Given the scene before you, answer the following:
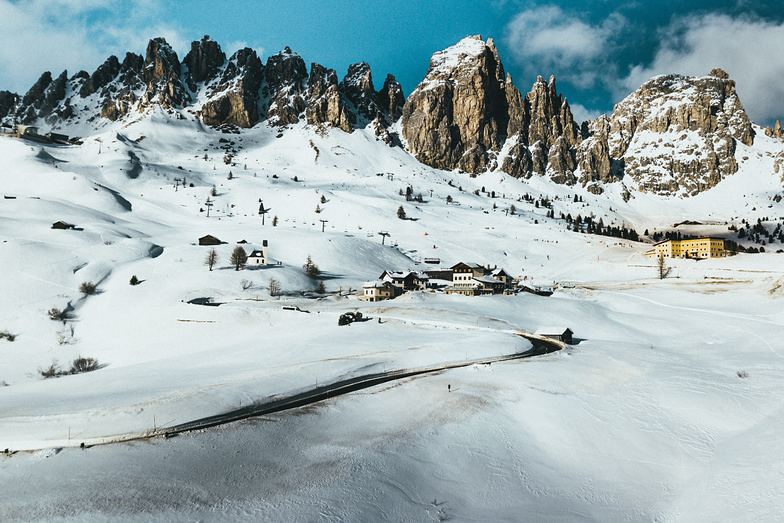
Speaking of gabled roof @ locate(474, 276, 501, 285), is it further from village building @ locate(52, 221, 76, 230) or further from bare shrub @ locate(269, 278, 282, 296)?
village building @ locate(52, 221, 76, 230)

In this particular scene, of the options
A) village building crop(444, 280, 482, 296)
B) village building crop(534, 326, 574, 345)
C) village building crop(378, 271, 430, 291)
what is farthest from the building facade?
village building crop(534, 326, 574, 345)

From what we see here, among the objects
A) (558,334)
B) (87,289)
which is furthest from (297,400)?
(87,289)

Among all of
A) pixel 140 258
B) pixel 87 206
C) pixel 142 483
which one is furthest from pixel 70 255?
pixel 142 483

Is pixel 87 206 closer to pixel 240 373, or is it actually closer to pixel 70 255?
pixel 70 255

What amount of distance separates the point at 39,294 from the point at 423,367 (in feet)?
210

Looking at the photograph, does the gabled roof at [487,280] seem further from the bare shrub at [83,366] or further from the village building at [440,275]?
the bare shrub at [83,366]

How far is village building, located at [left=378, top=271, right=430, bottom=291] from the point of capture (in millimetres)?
96875

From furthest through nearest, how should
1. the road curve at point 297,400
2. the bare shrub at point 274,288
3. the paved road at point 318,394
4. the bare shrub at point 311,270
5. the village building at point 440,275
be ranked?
1. the village building at point 440,275
2. the bare shrub at point 311,270
3. the bare shrub at point 274,288
4. the paved road at point 318,394
5. the road curve at point 297,400

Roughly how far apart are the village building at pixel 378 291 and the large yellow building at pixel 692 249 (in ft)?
338

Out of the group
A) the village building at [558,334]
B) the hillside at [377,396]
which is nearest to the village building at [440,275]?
the hillside at [377,396]

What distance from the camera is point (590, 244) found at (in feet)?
552

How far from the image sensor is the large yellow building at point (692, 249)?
501 ft

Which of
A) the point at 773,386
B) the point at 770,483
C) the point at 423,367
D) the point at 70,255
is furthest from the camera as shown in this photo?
the point at 70,255

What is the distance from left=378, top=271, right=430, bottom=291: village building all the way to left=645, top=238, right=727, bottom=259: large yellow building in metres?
89.7
